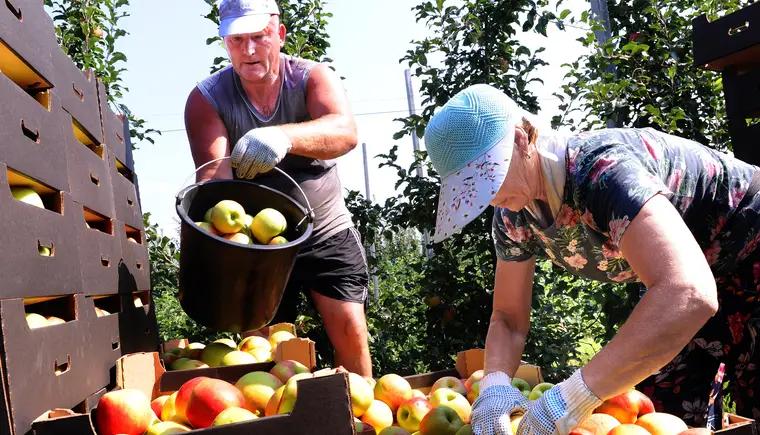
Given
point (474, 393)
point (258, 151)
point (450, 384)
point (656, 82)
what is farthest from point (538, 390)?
point (656, 82)

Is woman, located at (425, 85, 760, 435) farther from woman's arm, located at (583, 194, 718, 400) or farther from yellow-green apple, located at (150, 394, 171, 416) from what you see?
yellow-green apple, located at (150, 394, 171, 416)

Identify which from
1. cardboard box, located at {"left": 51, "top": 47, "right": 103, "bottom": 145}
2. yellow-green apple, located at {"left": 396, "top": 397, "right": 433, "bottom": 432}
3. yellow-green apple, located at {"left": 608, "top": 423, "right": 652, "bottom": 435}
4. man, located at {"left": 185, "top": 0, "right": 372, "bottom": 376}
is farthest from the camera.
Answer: man, located at {"left": 185, "top": 0, "right": 372, "bottom": 376}

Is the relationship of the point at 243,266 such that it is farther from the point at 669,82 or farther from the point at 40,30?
the point at 669,82

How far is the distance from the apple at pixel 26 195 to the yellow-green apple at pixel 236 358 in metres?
0.87

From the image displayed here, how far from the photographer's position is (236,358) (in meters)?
2.38

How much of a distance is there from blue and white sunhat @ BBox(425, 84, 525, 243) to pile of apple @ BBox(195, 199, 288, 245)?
0.83 metres

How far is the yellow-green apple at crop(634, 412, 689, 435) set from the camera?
1500 millimetres

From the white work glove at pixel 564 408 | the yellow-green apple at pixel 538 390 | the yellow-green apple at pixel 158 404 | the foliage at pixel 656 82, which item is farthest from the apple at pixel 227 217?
the foliage at pixel 656 82

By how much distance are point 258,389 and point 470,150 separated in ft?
2.72

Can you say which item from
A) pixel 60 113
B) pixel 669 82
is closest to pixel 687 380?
pixel 60 113

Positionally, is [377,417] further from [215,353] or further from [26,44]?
[26,44]

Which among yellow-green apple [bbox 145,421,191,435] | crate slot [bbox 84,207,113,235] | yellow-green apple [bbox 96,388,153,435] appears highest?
crate slot [bbox 84,207,113,235]

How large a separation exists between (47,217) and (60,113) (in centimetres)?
39

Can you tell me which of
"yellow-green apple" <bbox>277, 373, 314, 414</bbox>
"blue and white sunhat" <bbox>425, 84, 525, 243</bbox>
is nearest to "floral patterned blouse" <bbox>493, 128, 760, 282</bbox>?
"blue and white sunhat" <bbox>425, 84, 525, 243</bbox>
